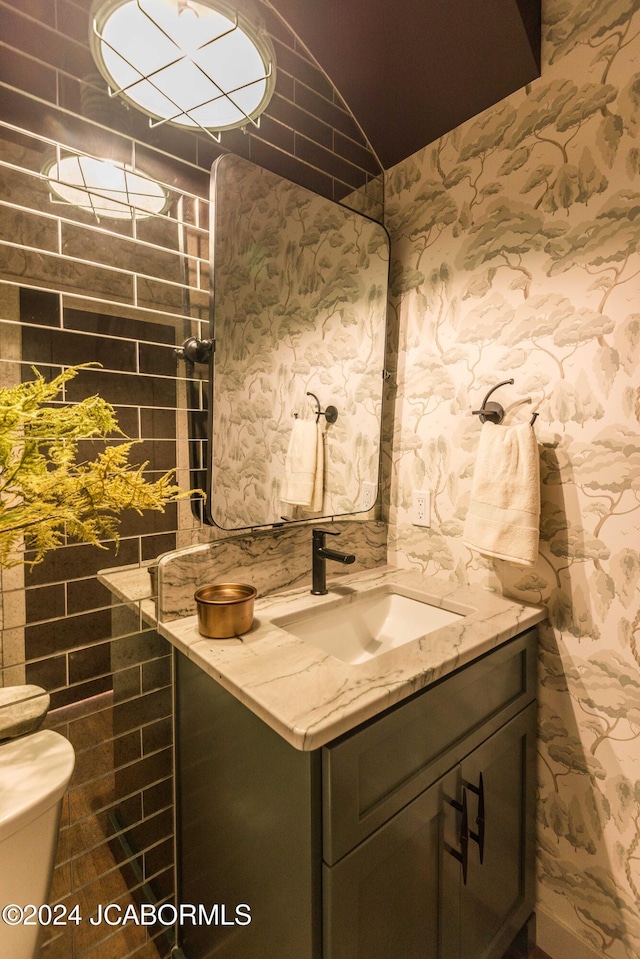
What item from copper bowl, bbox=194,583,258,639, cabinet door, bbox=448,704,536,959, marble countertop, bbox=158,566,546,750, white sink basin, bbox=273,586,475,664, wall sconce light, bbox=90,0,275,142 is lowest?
cabinet door, bbox=448,704,536,959

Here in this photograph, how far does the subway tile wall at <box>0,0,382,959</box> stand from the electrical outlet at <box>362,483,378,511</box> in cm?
63

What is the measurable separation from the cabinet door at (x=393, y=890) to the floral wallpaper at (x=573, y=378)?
0.49m

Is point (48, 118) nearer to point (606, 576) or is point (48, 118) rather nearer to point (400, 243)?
point (400, 243)

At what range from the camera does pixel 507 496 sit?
1222 mm

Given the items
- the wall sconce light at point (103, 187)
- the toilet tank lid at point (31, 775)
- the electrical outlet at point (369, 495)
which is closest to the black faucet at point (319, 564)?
the electrical outlet at point (369, 495)

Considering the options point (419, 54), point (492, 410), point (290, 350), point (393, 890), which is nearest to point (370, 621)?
point (393, 890)

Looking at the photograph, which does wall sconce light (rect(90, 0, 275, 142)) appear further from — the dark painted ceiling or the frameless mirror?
the dark painted ceiling

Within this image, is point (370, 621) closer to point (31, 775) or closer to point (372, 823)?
point (372, 823)

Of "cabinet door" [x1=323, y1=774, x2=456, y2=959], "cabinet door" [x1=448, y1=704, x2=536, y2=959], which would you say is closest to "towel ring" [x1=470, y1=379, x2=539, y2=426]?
"cabinet door" [x1=448, y1=704, x2=536, y2=959]

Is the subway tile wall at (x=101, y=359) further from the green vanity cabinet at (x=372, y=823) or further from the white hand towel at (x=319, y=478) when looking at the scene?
the white hand towel at (x=319, y=478)

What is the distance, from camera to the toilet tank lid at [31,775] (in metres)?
0.78

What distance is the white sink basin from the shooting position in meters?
1.27

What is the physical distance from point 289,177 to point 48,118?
73 centimetres

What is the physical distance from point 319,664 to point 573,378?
979 mm
